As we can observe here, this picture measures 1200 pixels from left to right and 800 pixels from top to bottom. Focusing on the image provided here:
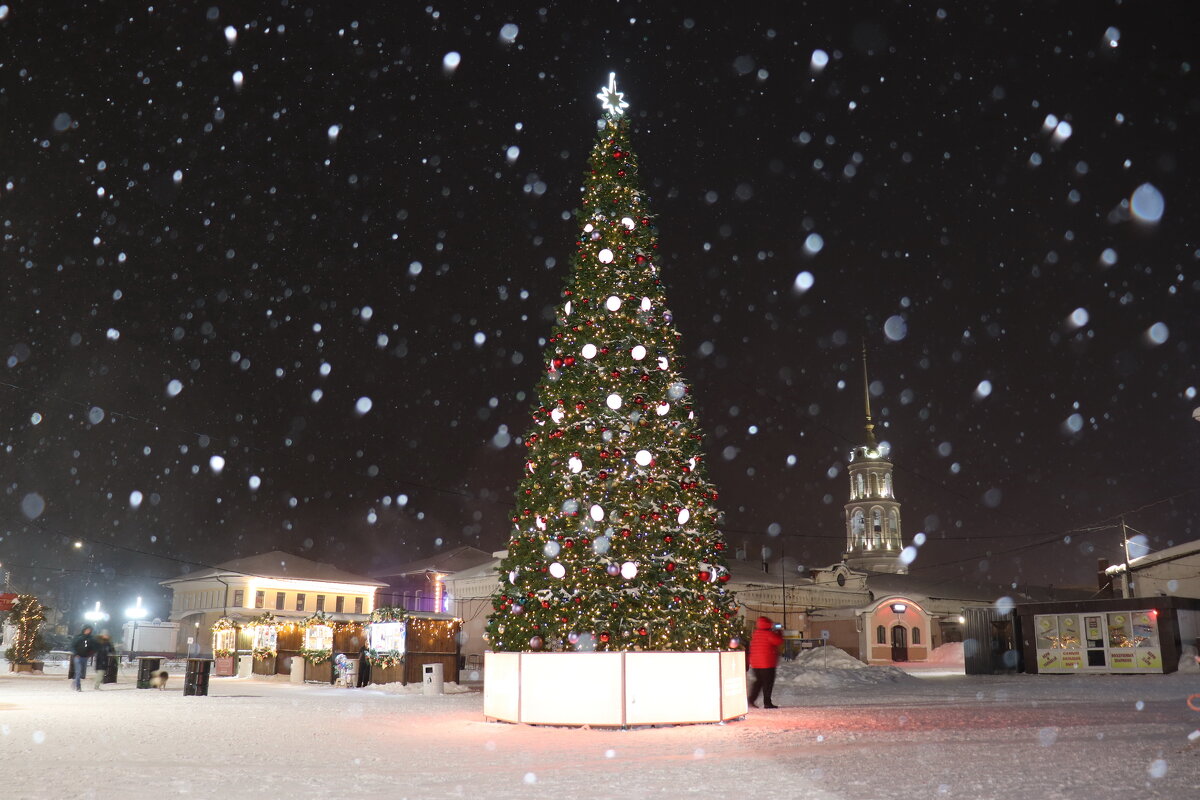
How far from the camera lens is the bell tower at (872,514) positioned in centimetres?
9231

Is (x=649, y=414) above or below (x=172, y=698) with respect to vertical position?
above

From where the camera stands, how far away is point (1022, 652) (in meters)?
35.5

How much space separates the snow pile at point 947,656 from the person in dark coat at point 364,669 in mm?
33463

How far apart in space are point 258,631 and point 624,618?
26.0 m

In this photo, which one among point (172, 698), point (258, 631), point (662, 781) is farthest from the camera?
point (258, 631)

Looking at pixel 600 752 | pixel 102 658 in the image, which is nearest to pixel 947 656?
pixel 102 658

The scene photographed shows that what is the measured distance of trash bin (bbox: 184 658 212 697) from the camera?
70.2ft

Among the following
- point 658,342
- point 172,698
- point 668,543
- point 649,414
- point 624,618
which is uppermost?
point 658,342

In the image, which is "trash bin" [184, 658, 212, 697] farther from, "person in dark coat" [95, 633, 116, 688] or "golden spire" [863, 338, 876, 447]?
"golden spire" [863, 338, 876, 447]

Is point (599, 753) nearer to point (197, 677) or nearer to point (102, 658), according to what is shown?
point (197, 677)

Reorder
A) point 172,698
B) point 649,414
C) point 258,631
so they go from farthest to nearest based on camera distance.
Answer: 1. point 258,631
2. point 172,698
3. point 649,414

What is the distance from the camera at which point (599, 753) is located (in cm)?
1020

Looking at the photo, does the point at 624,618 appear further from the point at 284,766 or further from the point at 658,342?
the point at 284,766

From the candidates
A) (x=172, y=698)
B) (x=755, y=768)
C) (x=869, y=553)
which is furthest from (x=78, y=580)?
(x=755, y=768)
